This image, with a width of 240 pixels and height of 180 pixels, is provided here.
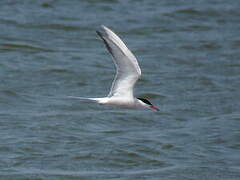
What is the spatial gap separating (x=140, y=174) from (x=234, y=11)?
8324mm

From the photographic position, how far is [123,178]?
27.9 feet

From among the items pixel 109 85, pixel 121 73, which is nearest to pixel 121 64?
pixel 121 73

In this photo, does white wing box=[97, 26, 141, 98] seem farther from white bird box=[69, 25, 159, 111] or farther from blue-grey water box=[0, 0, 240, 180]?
blue-grey water box=[0, 0, 240, 180]

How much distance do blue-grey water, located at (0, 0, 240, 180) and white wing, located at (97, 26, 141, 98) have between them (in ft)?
3.64

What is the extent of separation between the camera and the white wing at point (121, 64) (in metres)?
7.35

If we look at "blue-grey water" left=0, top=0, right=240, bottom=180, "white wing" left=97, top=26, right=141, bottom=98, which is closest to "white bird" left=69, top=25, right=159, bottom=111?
"white wing" left=97, top=26, right=141, bottom=98

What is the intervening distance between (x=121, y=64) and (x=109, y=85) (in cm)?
422

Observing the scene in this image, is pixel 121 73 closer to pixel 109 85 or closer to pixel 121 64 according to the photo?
pixel 121 64

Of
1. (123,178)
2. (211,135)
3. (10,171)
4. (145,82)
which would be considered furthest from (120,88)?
(145,82)

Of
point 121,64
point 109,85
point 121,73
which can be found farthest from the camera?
point 109,85

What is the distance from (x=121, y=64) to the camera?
7684mm

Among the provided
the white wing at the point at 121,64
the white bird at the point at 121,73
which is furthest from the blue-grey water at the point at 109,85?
the white wing at the point at 121,64

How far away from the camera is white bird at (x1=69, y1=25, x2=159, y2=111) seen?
290 inches

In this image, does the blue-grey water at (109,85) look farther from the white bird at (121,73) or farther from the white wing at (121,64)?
the white wing at (121,64)
